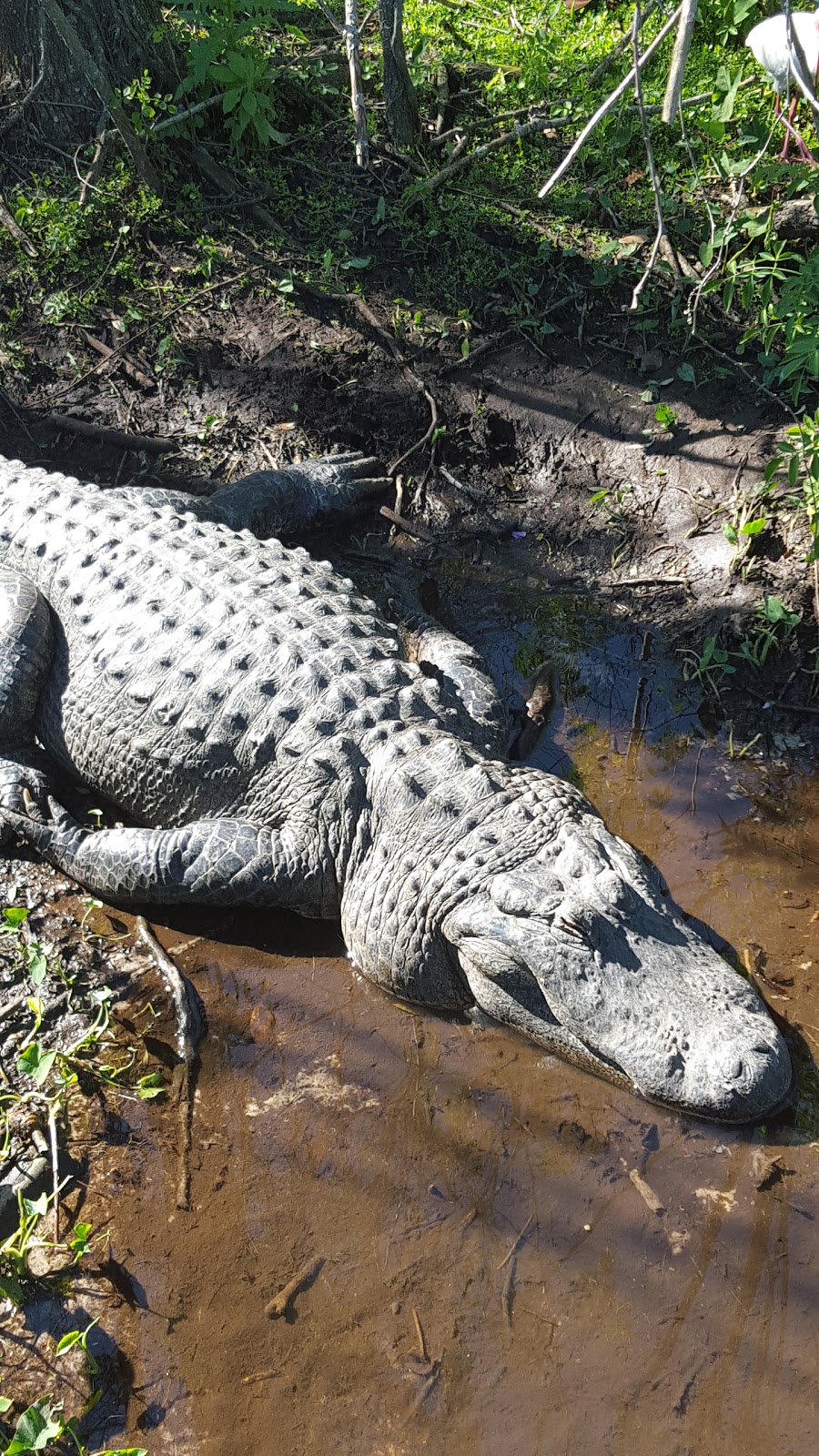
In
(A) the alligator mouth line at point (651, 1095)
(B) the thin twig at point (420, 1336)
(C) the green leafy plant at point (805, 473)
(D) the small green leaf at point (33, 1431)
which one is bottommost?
(B) the thin twig at point (420, 1336)

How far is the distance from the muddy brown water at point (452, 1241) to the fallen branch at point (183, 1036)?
0.03m

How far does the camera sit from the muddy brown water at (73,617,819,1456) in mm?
2648

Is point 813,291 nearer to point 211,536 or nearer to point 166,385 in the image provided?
point 211,536

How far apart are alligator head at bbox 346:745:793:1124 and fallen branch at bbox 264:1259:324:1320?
0.97 meters

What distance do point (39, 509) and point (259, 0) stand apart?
3458 mm

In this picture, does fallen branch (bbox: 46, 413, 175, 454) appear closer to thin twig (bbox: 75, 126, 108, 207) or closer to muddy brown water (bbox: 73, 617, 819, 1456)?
thin twig (bbox: 75, 126, 108, 207)

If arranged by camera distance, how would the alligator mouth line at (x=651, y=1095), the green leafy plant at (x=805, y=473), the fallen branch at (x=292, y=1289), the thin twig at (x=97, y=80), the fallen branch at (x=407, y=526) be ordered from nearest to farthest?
the fallen branch at (x=292, y=1289) → the alligator mouth line at (x=651, y=1095) → the green leafy plant at (x=805, y=473) → the fallen branch at (x=407, y=526) → the thin twig at (x=97, y=80)

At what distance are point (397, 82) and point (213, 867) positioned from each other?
5137mm

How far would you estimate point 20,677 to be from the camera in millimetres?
4355

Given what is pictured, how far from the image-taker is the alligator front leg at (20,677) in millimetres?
4281

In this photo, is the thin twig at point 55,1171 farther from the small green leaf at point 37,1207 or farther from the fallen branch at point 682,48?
the fallen branch at point 682,48

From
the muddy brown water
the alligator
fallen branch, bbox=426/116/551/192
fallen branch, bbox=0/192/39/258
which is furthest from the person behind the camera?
fallen branch, bbox=426/116/551/192

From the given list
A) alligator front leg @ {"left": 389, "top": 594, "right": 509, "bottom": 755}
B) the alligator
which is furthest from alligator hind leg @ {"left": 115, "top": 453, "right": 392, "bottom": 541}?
alligator front leg @ {"left": 389, "top": 594, "right": 509, "bottom": 755}

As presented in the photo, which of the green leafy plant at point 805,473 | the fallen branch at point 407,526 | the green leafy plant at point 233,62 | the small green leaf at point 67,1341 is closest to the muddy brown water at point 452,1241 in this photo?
the small green leaf at point 67,1341
